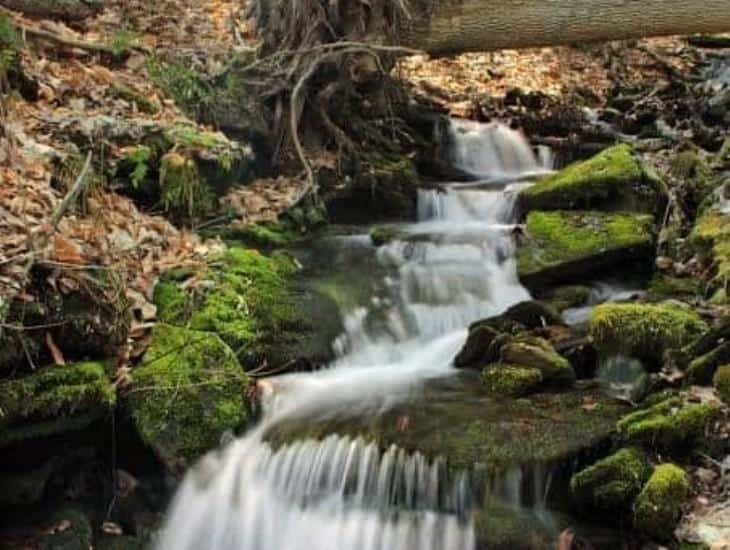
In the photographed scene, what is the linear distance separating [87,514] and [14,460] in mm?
518

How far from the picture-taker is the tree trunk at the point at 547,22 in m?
8.67

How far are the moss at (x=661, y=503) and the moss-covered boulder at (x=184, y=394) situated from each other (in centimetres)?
248

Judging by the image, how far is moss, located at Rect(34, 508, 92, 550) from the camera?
15.3ft

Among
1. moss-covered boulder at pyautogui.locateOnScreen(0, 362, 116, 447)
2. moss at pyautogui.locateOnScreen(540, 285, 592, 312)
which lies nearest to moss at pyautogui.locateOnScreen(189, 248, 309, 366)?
moss-covered boulder at pyautogui.locateOnScreen(0, 362, 116, 447)

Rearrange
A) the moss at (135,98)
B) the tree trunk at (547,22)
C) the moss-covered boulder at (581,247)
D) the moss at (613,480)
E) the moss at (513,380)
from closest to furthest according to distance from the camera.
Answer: the moss at (613,480) → the moss at (513,380) → the moss-covered boulder at (581,247) → the moss at (135,98) → the tree trunk at (547,22)

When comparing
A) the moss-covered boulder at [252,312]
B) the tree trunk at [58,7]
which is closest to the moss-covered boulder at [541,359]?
the moss-covered boulder at [252,312]

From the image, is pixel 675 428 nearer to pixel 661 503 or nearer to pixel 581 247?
pixel 661 503

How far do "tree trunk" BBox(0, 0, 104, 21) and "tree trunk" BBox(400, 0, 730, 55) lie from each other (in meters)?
3.40

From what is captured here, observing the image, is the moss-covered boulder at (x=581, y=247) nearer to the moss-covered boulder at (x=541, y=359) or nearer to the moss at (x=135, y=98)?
the moss-covered boulder at (x=541, y=359)

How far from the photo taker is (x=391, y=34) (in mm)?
8945

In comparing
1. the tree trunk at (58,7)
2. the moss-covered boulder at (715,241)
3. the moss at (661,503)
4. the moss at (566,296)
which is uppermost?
the tree trunk at (58,7)

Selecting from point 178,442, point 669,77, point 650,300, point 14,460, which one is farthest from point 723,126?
point 14,460

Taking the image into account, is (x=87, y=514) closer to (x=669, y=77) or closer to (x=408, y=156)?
(x=408, y=156)

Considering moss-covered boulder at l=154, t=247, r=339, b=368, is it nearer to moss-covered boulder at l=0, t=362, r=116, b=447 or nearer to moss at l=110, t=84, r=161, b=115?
moss-covered boulder at l=0, t=362, r=116, b=447
